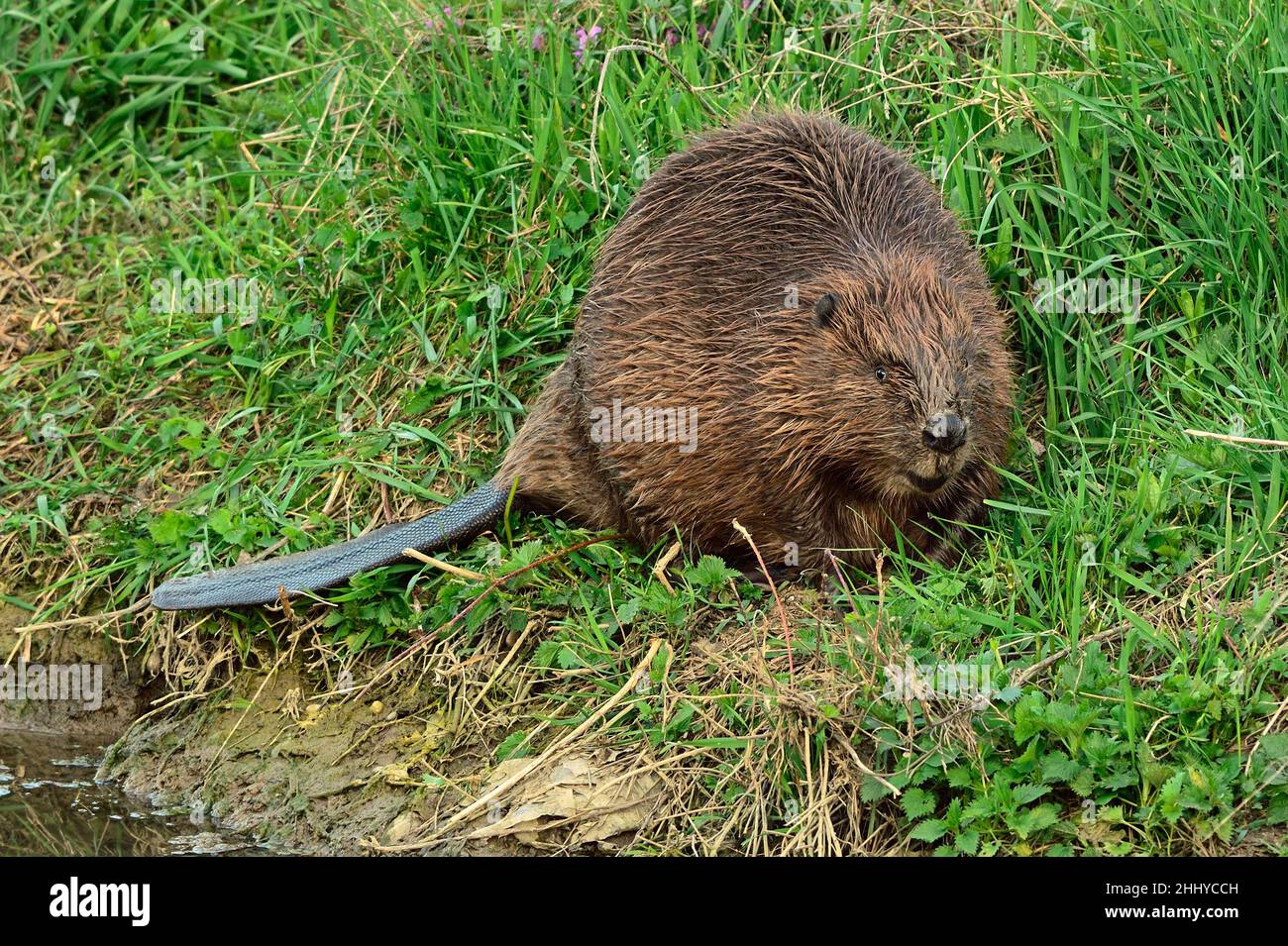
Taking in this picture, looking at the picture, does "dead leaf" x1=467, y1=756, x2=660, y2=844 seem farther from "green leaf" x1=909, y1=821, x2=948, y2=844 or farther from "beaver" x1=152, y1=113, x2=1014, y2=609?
"beaver" x1=152, y1=113, x2=1014, y2=609

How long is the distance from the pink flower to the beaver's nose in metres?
1.84

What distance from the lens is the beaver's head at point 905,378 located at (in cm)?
350

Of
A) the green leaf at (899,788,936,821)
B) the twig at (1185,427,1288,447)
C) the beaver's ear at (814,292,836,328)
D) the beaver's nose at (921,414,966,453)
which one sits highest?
the beaver's ear at (814,292,836,328)

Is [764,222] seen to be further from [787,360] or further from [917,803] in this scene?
[917,803]

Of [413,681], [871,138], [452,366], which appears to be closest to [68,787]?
[413,681]

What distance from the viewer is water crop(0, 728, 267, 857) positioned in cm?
354

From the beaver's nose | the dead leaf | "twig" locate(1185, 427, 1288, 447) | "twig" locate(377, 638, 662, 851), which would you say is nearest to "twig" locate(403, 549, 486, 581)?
"twig" locate(377, 638, 662, 851)

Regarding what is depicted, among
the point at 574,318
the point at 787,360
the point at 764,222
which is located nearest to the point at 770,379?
the point at 787,360

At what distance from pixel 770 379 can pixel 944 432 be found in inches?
17.9

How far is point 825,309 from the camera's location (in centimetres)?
364

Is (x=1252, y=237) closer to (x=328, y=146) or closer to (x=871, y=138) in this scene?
(x=871, y=138)

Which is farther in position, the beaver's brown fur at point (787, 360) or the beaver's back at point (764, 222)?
the beaver's back at point (764, 222)

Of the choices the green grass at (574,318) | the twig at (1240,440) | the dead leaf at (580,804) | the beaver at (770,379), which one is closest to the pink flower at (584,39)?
the green grass at (574,318)

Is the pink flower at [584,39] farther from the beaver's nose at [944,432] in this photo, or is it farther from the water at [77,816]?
the water at [77,816]
